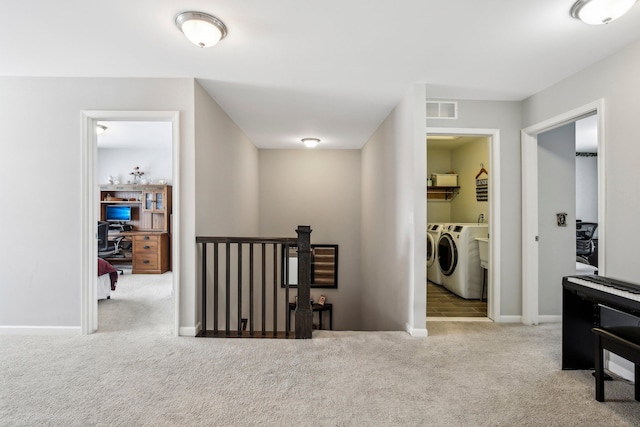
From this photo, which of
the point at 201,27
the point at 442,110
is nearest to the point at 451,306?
the point at 442,110

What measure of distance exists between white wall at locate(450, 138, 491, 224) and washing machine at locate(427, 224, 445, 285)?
725 mm

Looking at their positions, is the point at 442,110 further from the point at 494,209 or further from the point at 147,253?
the point at 147,253

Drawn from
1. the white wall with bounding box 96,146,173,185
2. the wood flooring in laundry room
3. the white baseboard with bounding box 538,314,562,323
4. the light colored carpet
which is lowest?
the wood flooring in laundry room

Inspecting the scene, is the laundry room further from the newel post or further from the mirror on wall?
the mirror on wall

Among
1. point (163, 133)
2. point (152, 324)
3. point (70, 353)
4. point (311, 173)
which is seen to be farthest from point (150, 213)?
point (70, 353)

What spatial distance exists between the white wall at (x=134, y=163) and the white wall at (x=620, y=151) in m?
6.88

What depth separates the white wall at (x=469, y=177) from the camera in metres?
5.20

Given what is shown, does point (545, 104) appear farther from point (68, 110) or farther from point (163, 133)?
point (163, 133)

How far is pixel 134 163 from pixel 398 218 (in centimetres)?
592

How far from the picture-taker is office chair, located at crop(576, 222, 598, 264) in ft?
17.3

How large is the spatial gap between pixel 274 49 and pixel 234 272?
2.78 metres

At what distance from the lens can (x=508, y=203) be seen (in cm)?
334

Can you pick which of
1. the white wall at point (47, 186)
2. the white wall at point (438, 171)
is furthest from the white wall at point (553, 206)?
the white wall at point (47, 186)

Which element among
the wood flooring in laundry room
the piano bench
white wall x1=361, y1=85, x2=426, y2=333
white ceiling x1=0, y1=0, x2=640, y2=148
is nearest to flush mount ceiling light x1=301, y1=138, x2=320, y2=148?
white wall x1=361, y1=85, x2=426, y2=333
